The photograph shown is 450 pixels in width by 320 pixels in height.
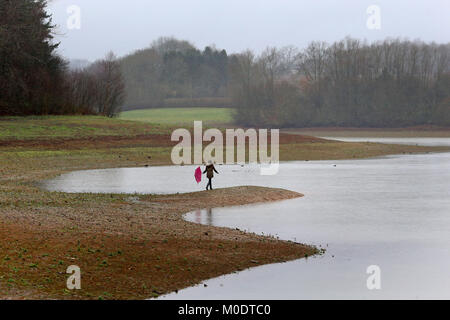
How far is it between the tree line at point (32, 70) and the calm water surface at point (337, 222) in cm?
2950

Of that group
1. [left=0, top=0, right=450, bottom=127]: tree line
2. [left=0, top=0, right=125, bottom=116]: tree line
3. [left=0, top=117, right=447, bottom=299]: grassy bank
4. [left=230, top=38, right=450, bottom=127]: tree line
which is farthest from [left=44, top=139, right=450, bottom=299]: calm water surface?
[left=230, top=38, right=450, bottom=127]: tree line

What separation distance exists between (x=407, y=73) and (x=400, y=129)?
17960mm

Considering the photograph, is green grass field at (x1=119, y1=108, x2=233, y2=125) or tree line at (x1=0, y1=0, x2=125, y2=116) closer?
tree line at (x1=0, y1=0, x2=125, y2=116)

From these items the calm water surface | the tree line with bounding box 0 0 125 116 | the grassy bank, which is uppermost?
the tree line with bounding box 0 0 125 116

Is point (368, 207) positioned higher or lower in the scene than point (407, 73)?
lower

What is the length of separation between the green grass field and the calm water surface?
86.3 m

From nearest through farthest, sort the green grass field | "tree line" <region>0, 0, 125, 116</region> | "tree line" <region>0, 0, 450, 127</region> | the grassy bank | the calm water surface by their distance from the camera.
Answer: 1. the grassy bank
2. the calm water surface
3. "tree line" <region>0, 0, 125, 116</region>
4. "tree line" <region>0, 0, 450, 127</region>
5. the green grass field

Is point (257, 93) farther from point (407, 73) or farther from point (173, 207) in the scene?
point (173, 207)

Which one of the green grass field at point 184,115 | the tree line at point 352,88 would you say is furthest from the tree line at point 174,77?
the tree line at point 352,88

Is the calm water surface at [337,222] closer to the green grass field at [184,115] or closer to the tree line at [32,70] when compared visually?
the tree line at [32,70]

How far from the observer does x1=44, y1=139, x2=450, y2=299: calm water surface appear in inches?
525

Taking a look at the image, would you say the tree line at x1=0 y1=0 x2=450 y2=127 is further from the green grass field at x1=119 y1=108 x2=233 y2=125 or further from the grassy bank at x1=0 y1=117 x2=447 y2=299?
the grassy bank at x1=0 y1=117 x2=447 y2=299

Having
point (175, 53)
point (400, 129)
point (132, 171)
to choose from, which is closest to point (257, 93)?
point (400, 129)

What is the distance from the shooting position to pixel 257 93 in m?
127
